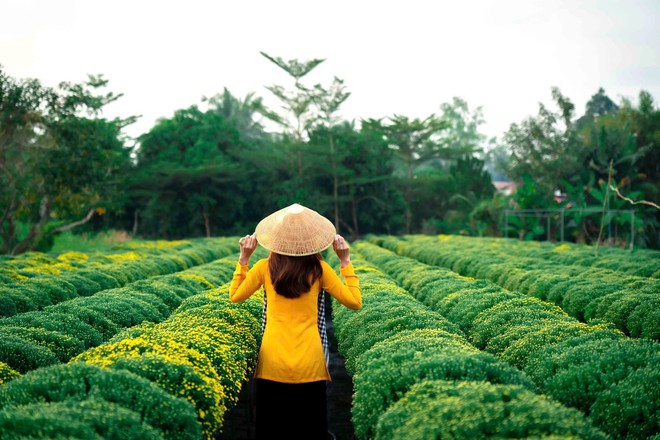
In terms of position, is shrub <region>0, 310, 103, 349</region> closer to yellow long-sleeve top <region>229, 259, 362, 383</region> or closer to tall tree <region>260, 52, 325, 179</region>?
yellow long-sleeve top <region>229, 259, 362, 383</region>

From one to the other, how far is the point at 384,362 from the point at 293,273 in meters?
1.13

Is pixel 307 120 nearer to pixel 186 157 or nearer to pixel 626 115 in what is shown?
pixel 186 157

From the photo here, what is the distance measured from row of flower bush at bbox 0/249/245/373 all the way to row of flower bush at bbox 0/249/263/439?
108 centimetres

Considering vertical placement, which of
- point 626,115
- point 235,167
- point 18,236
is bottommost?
point 18,236

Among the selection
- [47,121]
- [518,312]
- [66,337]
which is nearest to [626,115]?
[47,121]

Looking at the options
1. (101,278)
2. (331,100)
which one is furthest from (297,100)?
(101,278)

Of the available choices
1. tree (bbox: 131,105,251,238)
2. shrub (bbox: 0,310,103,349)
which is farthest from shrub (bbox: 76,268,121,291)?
tree (bbox: 131,105,251,238)

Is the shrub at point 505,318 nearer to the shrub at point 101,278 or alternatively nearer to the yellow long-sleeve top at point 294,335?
the yellow long-sleeve top at point 294,335

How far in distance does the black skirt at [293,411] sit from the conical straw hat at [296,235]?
1068 mm

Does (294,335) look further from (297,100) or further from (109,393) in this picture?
(297,100)

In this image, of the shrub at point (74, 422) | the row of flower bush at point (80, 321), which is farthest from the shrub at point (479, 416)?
the row of flower bush at point (80, 321)

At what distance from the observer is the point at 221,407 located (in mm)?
5293

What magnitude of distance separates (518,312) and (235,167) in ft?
133

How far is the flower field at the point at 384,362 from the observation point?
389 centimetres
